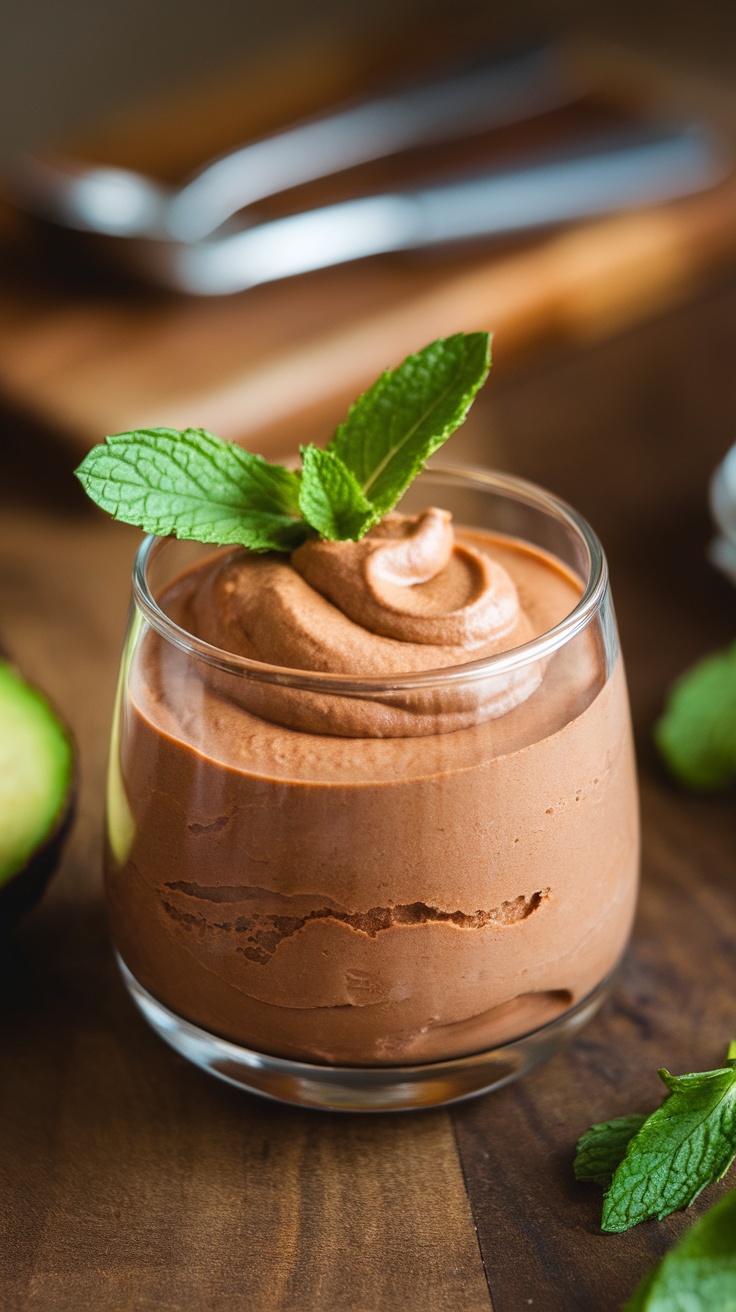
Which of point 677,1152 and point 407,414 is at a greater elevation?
point 407,414

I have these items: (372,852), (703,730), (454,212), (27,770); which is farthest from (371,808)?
Result: (454,212)

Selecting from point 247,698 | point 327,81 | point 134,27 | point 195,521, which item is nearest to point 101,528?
point 195,521

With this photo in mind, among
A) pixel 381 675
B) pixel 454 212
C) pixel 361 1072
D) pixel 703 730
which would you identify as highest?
pixel 381 675

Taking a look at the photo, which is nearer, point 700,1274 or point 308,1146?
point 700,1274

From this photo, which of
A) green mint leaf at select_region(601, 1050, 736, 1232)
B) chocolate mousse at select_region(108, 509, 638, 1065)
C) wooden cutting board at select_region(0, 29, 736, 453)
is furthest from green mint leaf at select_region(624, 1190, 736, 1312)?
wooden cutting board at select_region(0, 29, 736, 453)

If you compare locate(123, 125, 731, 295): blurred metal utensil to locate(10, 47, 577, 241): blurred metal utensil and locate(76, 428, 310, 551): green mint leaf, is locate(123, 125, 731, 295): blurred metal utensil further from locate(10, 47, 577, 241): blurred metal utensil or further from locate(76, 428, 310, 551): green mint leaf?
locate(76, 428, 310, 551): green mint leaf

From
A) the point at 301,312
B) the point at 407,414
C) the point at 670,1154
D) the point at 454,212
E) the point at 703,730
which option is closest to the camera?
the point at 670,1154

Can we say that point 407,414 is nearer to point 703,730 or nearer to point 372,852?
point 372,852
